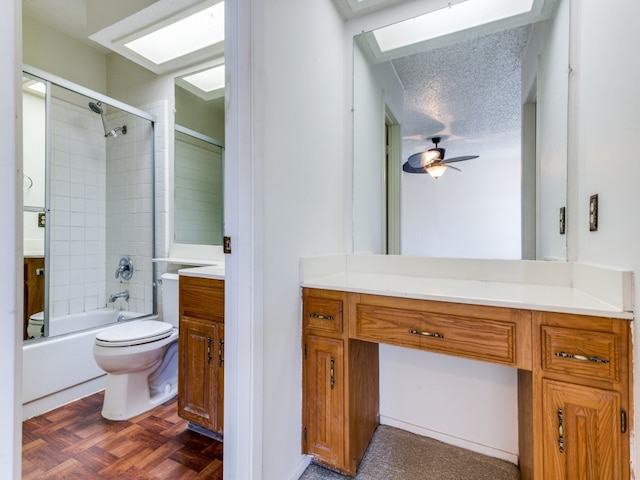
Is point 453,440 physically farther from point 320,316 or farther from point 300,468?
point 320,316

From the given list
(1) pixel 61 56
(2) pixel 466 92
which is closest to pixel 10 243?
(2) pixel 466 92

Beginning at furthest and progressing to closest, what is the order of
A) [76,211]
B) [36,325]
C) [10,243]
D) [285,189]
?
[76,211] → [36,325] → [285,189] → [10,243]

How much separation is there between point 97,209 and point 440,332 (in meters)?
2.98

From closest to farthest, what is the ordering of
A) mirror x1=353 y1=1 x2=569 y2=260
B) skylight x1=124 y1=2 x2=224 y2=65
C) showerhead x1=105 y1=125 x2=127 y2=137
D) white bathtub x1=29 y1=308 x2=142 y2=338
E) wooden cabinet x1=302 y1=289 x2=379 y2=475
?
wooden cabinet x1=302 y1=289 x2=379 y2=475 < mirror x1=353 y1=1 x2=569 y2=260 < skylight x1=124 y1=2 x2=224 y2=65 < white bathtub x1=29 y1=308 x2=142 y2=338 < showerhead x1=105 y1=125 x2=127 y2=137

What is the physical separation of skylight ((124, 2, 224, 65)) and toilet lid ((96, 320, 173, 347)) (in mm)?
1943

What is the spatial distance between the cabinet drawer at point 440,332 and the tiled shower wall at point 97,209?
2.08m

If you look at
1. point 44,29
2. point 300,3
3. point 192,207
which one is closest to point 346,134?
point 300,3

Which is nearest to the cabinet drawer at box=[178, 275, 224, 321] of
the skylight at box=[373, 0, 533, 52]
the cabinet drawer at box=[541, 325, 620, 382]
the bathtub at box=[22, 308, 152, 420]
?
the bathtub at box=[22, 308, 152, 420]

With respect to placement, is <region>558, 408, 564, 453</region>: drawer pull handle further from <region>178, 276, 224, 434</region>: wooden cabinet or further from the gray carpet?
<region>178, 276, 224, 434</region>: wooden cabinet

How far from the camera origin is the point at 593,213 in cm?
A: 103

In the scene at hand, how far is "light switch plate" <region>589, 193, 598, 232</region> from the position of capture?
101 centimetres

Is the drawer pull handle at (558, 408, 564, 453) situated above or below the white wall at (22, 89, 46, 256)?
below

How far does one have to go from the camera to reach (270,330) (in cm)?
113

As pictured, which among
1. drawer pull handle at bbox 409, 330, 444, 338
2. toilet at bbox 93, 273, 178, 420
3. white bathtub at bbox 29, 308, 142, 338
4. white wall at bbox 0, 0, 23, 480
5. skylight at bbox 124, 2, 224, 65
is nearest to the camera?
white wall at bbox 0, 0, 23, 480
